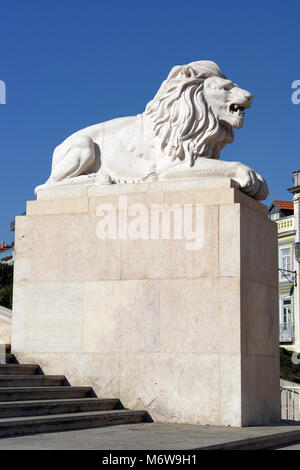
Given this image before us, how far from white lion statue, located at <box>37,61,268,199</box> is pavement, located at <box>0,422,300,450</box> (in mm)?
3138

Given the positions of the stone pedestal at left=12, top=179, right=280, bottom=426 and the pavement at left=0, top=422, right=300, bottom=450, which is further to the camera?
the stone pedestal at left=12, top=179, right=280, bottom=426

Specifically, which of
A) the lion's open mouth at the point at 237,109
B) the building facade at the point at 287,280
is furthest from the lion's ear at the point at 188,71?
the building facade at the point at 287,280

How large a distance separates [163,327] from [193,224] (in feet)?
4.37

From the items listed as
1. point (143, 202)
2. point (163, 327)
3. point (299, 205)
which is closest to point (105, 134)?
point (143, 202)

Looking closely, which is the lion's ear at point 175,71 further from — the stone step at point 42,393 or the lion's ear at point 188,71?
the stone step at point 42,393

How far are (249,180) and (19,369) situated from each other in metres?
3.81

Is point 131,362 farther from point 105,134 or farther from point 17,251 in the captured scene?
point 105,134

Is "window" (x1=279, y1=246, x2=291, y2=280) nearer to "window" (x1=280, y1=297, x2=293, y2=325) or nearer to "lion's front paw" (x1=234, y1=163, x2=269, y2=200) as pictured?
"window" (x1=280, y1=297, x2=293, y2=325)

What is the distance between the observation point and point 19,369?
950cm

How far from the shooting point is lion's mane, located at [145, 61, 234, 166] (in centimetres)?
1005

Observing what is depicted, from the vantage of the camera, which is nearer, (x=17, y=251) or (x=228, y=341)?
(x=228, y=341)

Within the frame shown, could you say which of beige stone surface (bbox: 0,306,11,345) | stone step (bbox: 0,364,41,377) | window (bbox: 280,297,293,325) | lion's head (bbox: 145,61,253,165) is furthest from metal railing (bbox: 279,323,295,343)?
stone step (bbox: 0,364,41,377)

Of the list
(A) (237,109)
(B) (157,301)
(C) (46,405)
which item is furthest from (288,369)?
(C) (46,405)

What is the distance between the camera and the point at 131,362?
934cm
